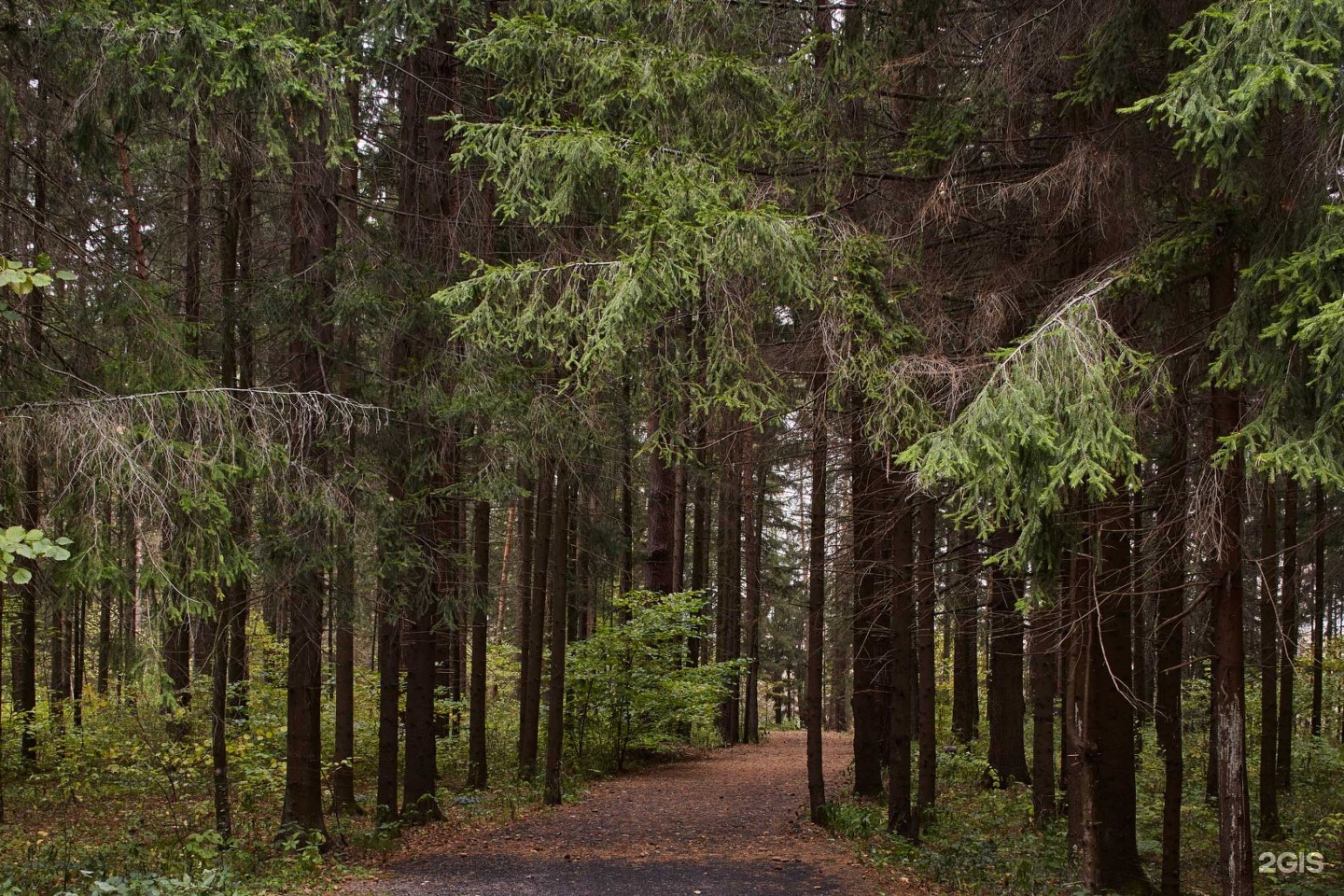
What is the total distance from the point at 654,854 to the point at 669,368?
5.90 m

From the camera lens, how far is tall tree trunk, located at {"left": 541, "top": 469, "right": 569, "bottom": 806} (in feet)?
40.6

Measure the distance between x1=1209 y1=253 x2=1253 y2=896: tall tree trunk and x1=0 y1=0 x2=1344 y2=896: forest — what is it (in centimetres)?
3

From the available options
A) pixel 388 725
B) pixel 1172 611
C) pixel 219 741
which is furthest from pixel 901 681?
pixel 219 741

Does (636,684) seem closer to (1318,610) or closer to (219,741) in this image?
(219,741)

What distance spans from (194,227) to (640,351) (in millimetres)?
7144

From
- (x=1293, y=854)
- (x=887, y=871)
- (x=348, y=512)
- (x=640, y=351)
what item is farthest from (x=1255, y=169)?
(x=1293, y=854)

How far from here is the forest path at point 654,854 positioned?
845 cm

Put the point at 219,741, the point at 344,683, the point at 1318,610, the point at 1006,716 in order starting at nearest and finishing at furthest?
the point at 219,741, the point at 344,683, the point at 1318,610, the point at 1006,716

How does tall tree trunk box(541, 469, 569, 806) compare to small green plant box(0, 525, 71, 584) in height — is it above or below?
below

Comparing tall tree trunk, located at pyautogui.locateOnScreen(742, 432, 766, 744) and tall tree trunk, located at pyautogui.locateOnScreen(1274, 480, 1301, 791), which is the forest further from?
tall tree trunk, located at pyautogui.locateOnScreen(742, 432, 766, 744)

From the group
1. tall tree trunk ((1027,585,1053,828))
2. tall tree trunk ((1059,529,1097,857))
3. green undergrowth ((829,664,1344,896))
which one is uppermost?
tall tree trunk ((1059,529,1097,857))

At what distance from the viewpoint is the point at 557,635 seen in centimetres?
1271

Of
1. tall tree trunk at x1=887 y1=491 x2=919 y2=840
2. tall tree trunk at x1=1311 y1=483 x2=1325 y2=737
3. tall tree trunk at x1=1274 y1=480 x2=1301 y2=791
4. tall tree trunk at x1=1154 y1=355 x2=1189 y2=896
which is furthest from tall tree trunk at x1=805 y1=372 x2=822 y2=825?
tall tree trunk at x1=1311 y1=483 x2=1325 y2=737

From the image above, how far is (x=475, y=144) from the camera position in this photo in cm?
736
